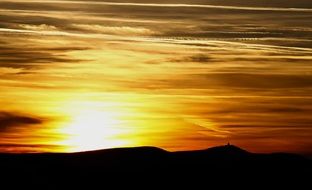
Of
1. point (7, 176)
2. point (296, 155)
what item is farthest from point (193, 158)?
point (7, 176)

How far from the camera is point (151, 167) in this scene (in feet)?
465

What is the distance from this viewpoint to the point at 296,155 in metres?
150

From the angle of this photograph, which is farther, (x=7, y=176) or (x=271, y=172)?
(x=271, y=172)

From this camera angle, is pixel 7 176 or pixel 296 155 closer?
pixel 7 176

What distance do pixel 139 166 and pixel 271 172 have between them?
1497 cm

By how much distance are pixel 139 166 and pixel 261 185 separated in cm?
1383

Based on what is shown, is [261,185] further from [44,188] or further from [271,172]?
[44,188]

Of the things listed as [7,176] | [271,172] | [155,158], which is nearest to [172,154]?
[155,158]

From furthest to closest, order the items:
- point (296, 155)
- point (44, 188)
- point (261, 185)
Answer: point (296, 155) → point (261, 185) → point (44, 188)

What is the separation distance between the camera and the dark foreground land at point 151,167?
135 meters

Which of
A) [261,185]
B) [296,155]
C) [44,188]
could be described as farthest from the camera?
[296,155]

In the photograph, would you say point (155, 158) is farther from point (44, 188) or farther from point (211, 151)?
point (44, 188)

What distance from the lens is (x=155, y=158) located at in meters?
144

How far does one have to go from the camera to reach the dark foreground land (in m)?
135
